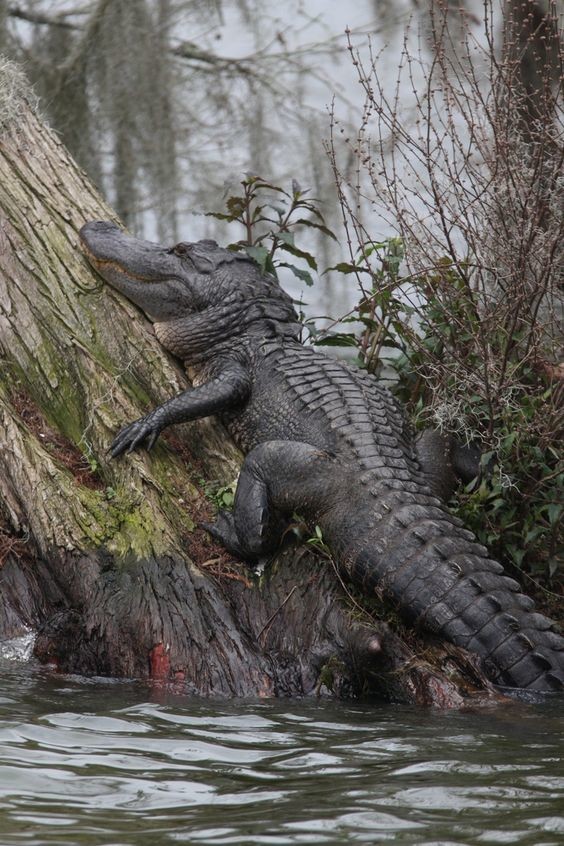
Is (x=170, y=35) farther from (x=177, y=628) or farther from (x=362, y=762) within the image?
(x=362, y=762)

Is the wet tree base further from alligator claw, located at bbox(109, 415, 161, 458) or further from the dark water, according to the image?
alligator claw, located at bbox(109, 415, 161, 458)

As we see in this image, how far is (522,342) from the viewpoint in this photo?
4707 millimetres

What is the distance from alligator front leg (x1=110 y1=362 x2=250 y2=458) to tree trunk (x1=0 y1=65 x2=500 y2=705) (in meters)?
0.08

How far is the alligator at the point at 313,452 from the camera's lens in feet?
13.6

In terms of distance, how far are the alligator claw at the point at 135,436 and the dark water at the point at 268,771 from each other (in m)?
1.11

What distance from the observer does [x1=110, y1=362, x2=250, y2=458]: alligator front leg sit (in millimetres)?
4719

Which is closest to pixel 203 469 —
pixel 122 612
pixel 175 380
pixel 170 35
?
pixel 175 380

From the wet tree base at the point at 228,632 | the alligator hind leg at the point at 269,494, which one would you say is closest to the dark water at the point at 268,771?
the wet tree base at the point at 228,632

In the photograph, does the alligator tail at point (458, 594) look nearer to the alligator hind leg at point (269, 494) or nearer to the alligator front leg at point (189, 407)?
the alligator hind leg at point (269, 494)

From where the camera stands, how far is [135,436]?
15.5 feet

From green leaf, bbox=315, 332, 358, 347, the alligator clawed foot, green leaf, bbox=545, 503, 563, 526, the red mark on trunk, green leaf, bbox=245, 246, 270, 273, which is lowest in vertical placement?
the red mark on trunk

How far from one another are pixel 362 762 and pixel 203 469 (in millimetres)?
2133

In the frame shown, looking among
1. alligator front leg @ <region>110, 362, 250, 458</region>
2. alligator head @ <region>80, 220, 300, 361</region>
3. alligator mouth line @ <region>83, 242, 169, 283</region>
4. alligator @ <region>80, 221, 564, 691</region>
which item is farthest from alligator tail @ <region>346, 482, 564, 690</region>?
alligator mouth line @ <region>83, 242, 169, 283</region>

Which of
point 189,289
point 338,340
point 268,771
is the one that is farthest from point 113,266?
point 268,771
